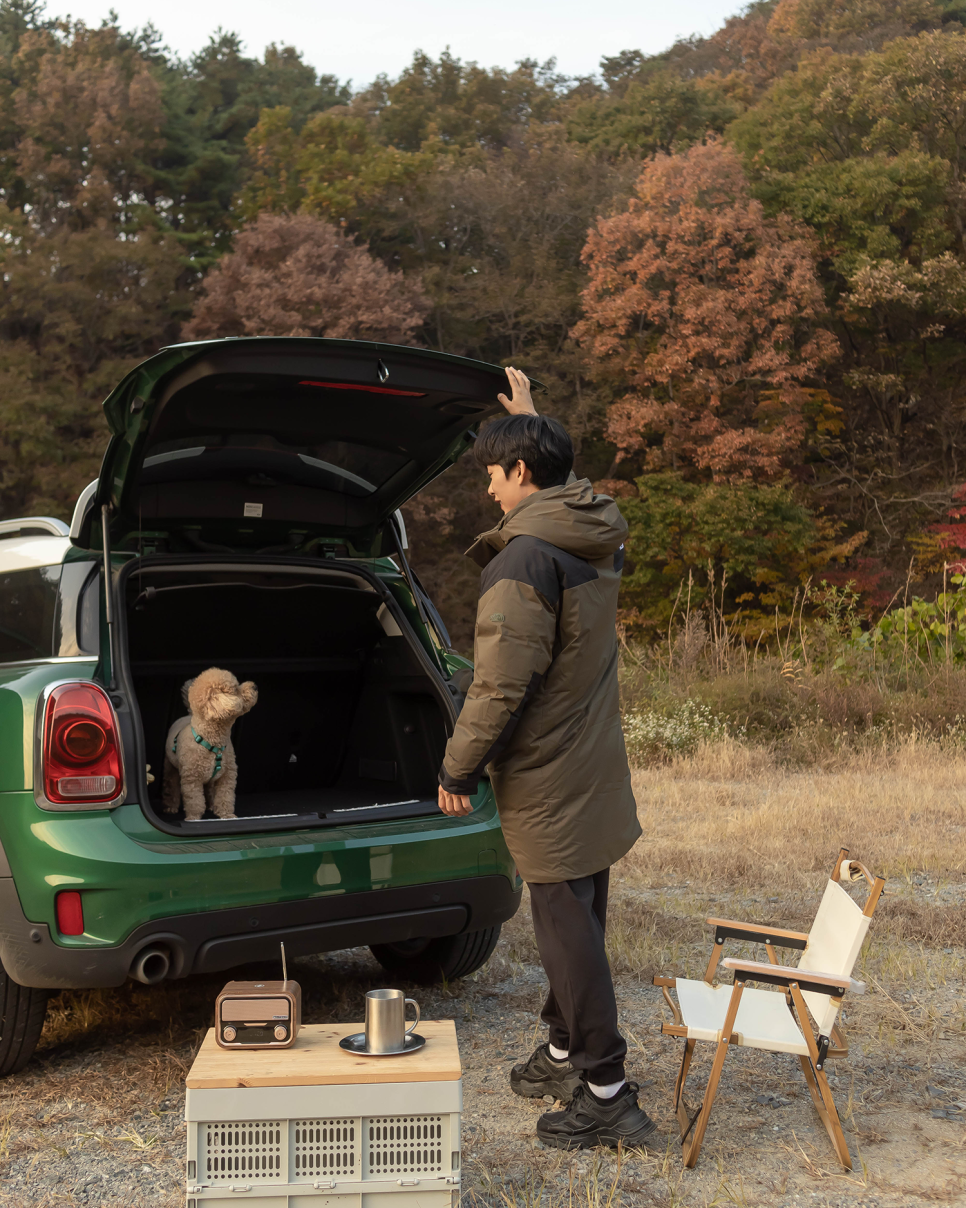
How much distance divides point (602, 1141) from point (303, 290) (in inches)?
786

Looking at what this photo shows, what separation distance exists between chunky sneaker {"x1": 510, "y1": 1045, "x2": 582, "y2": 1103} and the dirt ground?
45 millimetres

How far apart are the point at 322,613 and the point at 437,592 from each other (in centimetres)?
1782

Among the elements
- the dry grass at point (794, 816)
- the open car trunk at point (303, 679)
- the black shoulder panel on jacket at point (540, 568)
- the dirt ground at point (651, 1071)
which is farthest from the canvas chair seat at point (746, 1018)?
the dry grass at point (794, 816)

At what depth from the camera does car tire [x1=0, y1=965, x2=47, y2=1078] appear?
3.37 metres

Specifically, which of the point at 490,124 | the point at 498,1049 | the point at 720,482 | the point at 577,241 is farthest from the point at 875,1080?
the point at 490,124

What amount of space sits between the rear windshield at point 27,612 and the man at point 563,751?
1.38m

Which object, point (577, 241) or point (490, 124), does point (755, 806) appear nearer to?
point (577, 241)

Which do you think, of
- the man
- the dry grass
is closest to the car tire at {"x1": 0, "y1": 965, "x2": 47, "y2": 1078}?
the man

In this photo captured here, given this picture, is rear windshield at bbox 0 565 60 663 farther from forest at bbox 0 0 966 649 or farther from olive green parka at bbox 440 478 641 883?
forest at bbox 0 0 966 649

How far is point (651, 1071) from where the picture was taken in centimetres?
361

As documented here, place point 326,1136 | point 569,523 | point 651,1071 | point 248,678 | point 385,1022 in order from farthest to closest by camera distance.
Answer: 1. point 248,678
2. point 651,1071
3. point 569,523
4. point 385,1022
5. point 326,1136

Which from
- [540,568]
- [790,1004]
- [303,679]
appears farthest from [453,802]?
[303,679]

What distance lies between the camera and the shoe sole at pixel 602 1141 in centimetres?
303

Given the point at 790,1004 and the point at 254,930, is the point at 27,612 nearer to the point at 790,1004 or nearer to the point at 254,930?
the point at 254,930
